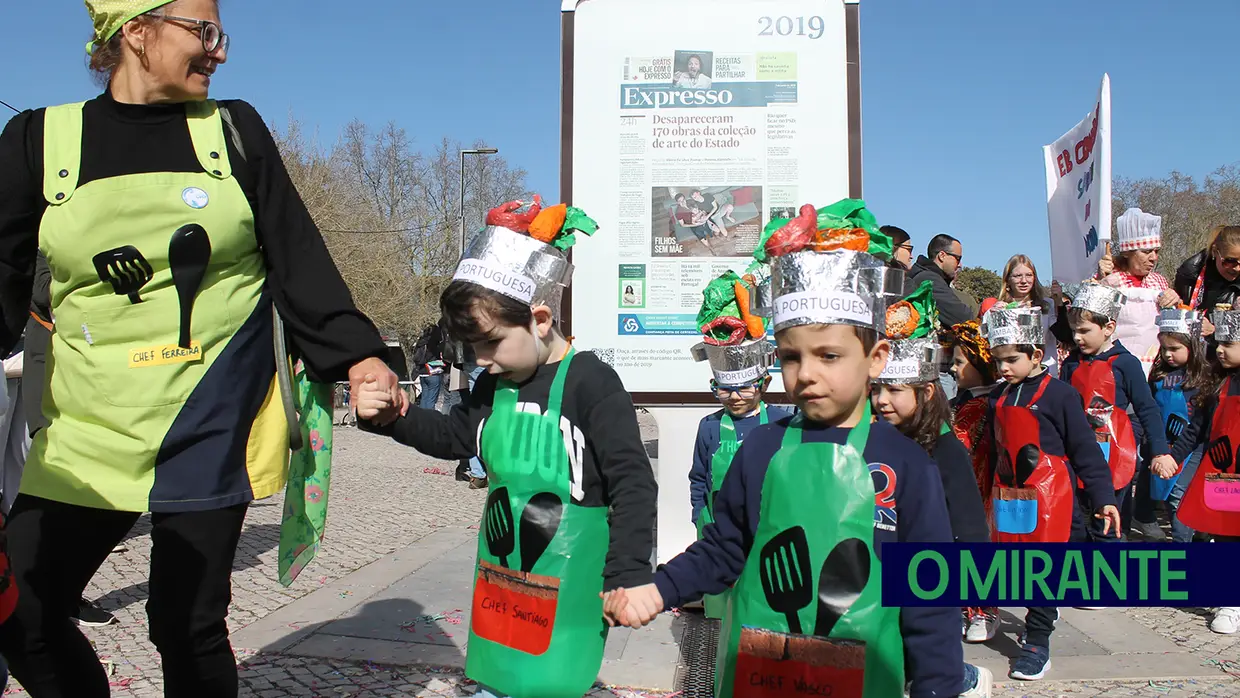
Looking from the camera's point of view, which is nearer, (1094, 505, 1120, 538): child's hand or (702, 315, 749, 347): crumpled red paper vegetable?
(1094, 505, 1120, 538): child's hand

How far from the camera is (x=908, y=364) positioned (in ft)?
12.2

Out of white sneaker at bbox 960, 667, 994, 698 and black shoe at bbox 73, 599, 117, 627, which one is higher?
white sneaker at bbox 960, 667, 994, 698

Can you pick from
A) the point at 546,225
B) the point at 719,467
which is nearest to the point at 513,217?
the point at 546,225

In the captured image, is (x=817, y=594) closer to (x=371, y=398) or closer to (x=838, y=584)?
(x=838, y=584)

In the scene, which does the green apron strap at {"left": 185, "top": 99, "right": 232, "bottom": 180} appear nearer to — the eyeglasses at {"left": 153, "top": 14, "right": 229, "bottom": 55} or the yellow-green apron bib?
the yellow-green apron bib

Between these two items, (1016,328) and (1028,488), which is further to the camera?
(1016,328)

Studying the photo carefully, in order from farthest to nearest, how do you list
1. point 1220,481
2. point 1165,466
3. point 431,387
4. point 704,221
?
1. point 431,387
2. point 704,221
3. point 1165,466
4. point 1220,481

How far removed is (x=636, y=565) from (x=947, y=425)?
159cm

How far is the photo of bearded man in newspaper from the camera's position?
600 centimetres

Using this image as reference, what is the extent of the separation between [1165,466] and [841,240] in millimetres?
4234

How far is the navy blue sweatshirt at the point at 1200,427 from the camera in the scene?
211 inches

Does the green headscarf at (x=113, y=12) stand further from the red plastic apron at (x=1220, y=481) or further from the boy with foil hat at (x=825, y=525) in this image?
the red plastic apron at (x=1220, y=481)

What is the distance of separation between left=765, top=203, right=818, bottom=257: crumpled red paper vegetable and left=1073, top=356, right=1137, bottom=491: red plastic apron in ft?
14.9

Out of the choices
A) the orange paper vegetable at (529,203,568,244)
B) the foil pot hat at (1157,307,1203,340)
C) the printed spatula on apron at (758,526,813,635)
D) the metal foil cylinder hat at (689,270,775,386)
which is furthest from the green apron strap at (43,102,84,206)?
the foil pot hat at (1157,307,1203,340)
